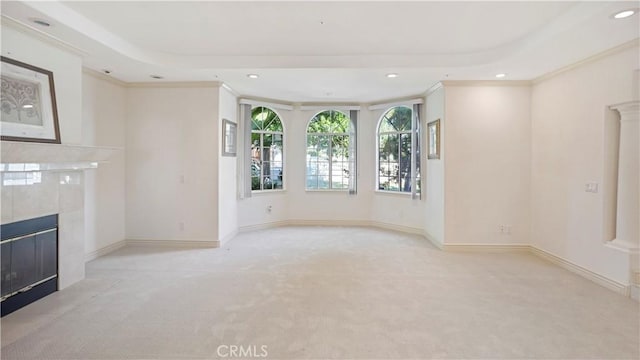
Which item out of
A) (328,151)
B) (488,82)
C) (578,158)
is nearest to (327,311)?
(578,158)

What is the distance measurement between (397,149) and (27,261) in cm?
560

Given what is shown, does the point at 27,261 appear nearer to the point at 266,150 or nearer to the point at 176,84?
the point at 176,84

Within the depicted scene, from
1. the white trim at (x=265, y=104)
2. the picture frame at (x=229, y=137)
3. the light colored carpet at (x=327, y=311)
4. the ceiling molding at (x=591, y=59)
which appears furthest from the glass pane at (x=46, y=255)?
the ceiling molding at (x=591, y=59)

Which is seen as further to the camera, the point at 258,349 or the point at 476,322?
the point at 476,322

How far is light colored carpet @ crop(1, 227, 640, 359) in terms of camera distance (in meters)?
2.26

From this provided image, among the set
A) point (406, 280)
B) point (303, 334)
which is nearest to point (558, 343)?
point (406, 280)

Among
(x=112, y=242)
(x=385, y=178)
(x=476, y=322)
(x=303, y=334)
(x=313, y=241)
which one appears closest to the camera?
(x=303, y=334)

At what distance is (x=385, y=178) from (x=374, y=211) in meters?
0.72

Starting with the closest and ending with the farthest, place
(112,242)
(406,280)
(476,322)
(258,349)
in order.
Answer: (258,349), (476,322), (406,280), (112,242)

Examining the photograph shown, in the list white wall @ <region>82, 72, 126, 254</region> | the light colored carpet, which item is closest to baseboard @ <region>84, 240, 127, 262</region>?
white wall @ <region>82, 72, 126, 254</region>

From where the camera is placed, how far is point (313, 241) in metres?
5.29

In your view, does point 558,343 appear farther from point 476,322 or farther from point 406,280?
point 406,280

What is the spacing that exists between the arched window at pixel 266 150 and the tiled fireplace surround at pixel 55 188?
291 cm

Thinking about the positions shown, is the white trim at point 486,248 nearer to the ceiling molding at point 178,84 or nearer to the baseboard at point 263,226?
the baseboard at point 263,226
